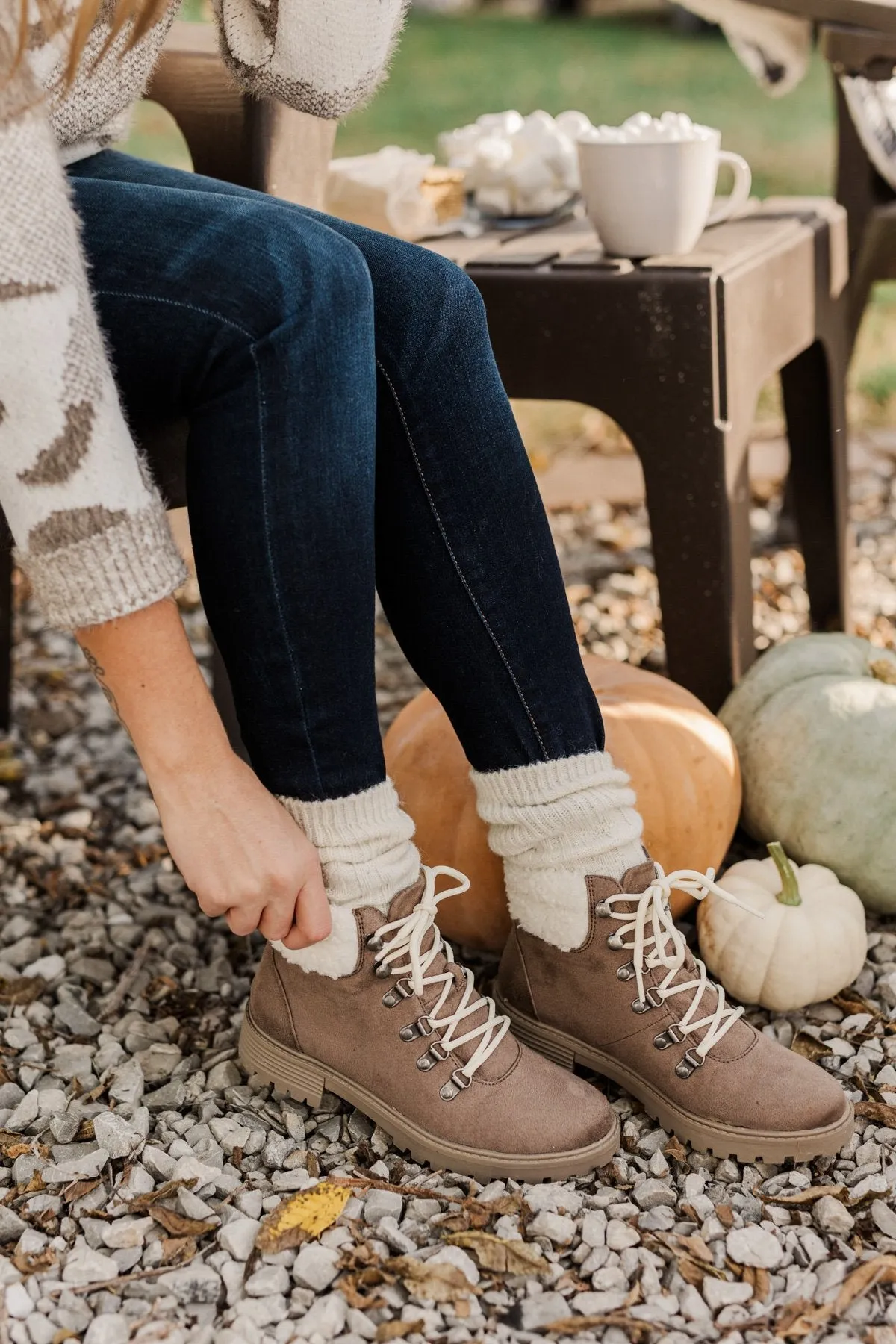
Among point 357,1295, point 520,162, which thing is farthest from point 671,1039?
point 520,162

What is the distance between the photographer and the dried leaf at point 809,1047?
131cm

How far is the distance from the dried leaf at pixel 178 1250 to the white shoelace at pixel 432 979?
0.22 m

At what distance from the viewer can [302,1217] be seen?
108cm

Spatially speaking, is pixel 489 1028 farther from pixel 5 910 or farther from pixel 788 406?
pixel 788 406

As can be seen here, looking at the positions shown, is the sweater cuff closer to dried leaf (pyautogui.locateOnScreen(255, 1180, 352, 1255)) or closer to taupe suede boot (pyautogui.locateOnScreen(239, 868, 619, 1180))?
taupe suede boot (pyautogui.locateOnScreen(239, 868, 619, 1180))

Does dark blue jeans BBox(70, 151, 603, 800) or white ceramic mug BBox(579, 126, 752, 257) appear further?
white ceramic mug BBox(579, 126, 752, 257)

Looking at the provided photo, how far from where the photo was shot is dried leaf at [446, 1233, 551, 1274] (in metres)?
1.04

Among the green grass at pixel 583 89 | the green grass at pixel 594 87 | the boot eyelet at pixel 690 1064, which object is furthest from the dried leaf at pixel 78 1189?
the green grass at pixel 594 87

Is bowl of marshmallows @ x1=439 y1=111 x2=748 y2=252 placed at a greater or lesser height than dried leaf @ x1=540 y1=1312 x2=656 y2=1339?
greater

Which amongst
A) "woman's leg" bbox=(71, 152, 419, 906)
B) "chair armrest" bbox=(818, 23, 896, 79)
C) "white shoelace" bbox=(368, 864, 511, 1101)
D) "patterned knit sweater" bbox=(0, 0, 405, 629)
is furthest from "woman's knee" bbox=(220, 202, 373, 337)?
"chair armrest" bbox=(818, 23, 896, 79)

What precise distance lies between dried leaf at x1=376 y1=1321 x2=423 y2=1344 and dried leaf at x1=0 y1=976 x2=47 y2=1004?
1.97 feet

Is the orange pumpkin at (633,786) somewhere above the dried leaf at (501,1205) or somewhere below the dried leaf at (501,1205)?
above

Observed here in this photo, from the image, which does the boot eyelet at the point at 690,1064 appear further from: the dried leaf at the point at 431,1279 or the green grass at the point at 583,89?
the green grass at the point at 583,89

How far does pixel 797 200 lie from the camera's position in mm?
1970
